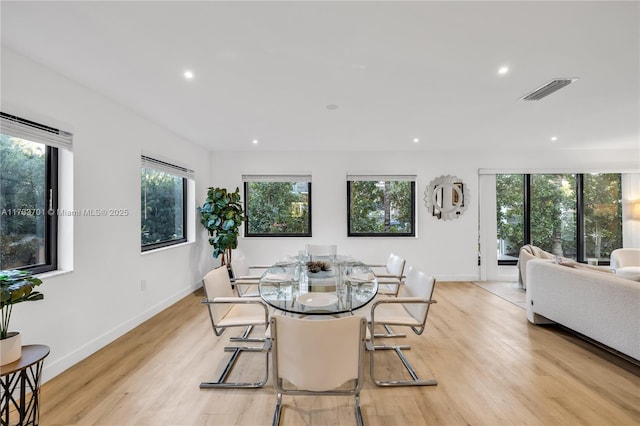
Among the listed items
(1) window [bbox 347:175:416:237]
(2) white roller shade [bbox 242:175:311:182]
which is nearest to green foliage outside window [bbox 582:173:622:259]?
(1) window [bbox 347:175:416:237]

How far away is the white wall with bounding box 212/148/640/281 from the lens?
5406 millimetres

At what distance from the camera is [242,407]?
1957 mm

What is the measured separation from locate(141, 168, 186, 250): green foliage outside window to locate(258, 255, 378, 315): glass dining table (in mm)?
1832

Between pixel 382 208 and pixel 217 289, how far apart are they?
12.6ft

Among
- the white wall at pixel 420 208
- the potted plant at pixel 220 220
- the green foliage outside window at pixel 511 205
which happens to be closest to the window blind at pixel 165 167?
the potted plant at pixel 220 220

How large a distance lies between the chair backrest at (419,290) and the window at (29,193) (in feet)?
10.0

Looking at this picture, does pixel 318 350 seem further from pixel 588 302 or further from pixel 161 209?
pixel 161 209

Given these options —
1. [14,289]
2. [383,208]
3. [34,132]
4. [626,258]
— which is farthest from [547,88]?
[34,132]

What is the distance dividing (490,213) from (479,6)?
4.61 metres

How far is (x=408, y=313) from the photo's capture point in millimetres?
2508

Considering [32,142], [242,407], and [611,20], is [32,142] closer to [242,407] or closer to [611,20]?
[242,407]

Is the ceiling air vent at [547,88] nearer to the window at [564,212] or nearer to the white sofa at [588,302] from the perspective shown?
the white sofa at [588,302]

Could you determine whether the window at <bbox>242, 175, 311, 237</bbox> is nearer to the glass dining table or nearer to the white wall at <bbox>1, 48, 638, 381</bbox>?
the white wall at <bbox>1, 48, 638, 381</bbox>

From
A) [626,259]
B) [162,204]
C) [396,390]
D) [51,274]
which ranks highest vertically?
[162,204]
